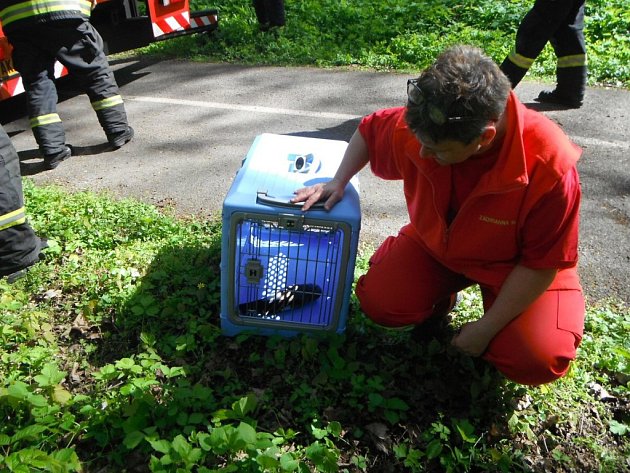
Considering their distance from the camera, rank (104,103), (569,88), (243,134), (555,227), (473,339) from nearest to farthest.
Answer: (555,227) < (473,339) < (104,103) < (243,134) < (569,88)

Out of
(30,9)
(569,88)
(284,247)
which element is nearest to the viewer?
(284,247)

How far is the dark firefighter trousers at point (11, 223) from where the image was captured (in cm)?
291

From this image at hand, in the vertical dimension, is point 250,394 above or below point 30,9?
below

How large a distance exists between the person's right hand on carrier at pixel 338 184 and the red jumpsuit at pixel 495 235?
0.14ft

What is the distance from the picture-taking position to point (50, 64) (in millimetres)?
4305

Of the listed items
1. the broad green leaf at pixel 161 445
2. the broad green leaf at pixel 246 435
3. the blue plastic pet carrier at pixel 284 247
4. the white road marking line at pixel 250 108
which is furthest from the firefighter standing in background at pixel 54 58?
the broad green leaf at pixel 246 435

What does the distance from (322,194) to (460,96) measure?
2.54 ft

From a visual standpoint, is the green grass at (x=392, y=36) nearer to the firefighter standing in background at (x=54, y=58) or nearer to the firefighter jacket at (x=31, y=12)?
the firefighter standing in background at (x=54, y=58)

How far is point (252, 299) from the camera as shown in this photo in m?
2.60

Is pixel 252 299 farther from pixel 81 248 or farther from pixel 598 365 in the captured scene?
pixel 598 365

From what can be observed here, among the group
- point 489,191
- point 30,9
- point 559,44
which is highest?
point 489,191

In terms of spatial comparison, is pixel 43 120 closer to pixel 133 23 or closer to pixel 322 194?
pixel 133 23

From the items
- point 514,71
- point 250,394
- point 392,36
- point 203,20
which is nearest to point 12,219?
point 250,394

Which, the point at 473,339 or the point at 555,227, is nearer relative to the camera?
the point at 555,227
